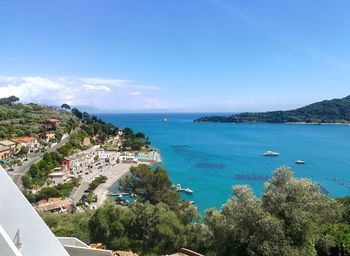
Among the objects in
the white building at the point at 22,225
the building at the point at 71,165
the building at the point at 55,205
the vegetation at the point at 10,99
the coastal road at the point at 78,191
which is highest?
the vegetation at the point at 10,99

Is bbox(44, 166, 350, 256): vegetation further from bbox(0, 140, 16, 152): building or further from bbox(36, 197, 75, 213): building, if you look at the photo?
bbox(0, 140, 16, 152): building

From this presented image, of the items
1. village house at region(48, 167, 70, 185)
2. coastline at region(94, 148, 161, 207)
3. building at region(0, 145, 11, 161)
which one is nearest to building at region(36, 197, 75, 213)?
coastline at region(94, 148, 161, 207)

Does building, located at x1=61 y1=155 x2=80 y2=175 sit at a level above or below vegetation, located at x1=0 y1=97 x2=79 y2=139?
below

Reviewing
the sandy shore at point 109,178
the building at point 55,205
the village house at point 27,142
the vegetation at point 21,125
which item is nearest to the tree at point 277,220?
the building at point 55,205

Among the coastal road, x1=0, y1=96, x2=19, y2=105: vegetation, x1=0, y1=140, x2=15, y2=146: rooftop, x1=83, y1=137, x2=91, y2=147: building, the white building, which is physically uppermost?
x1=0, y1=96, x2=19, y2=105: vegetation

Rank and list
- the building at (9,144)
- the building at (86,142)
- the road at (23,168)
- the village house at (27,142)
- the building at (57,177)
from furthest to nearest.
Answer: the building at (86,142) < the village house at (27,142) < the building at (9,144) < the building at (57,177) < the road at (23,168)

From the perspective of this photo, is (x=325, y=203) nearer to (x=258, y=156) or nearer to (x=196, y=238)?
(x=196, y=238)

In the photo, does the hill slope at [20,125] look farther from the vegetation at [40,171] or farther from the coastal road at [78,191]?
the coastal road at [78,191]
